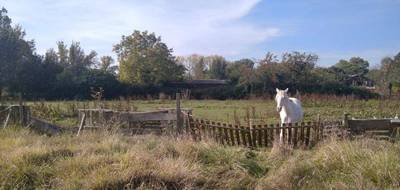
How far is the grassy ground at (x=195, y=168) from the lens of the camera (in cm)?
723

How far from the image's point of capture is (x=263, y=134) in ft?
42.7

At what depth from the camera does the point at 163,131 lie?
50.2ft

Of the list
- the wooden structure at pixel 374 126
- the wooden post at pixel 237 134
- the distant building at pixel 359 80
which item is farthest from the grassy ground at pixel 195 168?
the distant building at pixel 359 80

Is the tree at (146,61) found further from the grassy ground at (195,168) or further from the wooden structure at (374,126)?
the grassy ground at (195,168)

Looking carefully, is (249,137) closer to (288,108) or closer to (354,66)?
(288,108)

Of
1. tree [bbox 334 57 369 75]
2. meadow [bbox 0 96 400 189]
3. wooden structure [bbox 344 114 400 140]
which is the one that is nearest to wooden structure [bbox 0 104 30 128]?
meadow [bbox 0 96 400 189]

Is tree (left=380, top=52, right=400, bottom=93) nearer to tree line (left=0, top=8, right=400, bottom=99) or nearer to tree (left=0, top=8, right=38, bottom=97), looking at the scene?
tree line (left=0, top=8, right=400, bottom=99)

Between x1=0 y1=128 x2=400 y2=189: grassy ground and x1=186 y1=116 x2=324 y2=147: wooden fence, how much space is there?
10.7 ft

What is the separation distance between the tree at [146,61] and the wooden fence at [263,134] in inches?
1785

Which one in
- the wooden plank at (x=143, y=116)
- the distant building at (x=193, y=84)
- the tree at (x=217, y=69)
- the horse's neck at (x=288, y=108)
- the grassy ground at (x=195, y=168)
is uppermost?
the tree at (x=217, y=69)

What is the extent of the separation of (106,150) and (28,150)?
141 cm

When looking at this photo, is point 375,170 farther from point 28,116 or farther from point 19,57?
point 19,57

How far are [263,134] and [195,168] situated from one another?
5469 mm

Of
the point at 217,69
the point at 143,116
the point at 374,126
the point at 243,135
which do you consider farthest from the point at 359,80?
the point at 243,135
